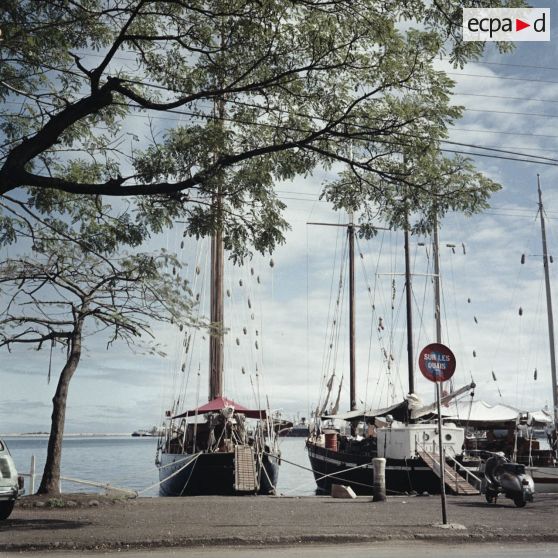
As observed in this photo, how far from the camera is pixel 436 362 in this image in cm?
1413

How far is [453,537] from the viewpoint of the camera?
40.6ft

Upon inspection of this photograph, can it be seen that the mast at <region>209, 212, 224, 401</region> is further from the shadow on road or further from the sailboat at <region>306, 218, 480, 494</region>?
the shadow on road

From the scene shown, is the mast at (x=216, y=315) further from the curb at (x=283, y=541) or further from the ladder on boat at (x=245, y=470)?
the curb at (x=283, y=541)

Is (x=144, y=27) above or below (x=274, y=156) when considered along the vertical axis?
above

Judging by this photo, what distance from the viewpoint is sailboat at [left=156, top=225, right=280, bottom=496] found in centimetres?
2906

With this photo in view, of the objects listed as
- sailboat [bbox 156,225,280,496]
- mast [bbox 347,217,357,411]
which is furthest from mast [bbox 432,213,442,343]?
sailboat [bbox 156,225,280,496]

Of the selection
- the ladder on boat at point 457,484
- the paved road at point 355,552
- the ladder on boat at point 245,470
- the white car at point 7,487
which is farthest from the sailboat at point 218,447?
the paved road at point 355,552

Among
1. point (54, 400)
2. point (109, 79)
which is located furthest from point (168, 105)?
point (54, 400)

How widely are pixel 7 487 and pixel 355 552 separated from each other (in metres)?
7.41

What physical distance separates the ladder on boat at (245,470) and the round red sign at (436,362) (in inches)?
621

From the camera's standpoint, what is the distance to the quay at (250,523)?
1161cm

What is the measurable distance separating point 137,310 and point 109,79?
290 inches

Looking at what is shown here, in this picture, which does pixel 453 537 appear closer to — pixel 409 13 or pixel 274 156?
pixel 274 156

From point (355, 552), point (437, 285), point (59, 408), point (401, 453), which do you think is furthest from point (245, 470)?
point (437, 285)
